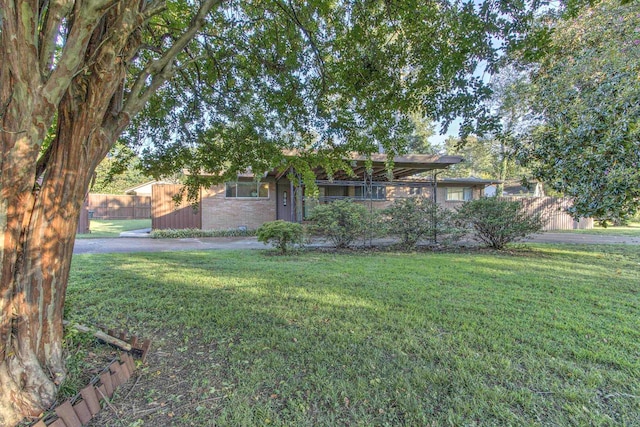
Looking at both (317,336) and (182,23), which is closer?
(317,336)

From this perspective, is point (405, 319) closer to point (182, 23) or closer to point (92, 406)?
point (92, 406)

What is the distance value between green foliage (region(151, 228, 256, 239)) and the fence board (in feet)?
2.12

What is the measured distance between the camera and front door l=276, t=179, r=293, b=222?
14.8 m

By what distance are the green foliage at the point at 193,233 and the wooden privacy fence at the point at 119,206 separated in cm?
1807

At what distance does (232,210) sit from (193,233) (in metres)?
2.07

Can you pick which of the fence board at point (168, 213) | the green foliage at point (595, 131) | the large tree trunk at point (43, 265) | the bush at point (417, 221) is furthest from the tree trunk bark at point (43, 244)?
the fence board at point (168, 213)

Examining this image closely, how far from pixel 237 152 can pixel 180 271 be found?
9.39 ft

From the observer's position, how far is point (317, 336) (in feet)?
9.84

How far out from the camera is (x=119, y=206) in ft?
88.8

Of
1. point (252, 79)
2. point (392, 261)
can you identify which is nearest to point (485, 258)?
point (392, 261)

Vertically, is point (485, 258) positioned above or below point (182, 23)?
below

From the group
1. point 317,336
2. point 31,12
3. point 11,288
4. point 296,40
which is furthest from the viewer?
point 296,40

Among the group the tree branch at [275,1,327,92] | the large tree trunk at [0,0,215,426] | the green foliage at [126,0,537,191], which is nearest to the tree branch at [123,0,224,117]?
the large tree trunk at [0,0,215,426]

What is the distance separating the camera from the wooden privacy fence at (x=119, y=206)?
86.2 feet
